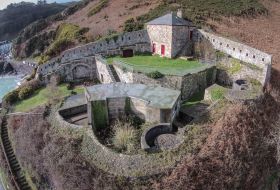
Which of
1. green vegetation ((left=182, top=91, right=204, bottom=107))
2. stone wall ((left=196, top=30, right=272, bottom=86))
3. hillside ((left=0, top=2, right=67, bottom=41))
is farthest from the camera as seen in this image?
hillside ((left=0, top=2, right=67, bottom=41))

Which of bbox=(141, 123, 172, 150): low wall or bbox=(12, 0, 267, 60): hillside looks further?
bbox=(12, 0, 267, 60): hillside

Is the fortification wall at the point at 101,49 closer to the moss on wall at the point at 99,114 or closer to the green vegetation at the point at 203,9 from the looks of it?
the green vegetation at the point at 203,9

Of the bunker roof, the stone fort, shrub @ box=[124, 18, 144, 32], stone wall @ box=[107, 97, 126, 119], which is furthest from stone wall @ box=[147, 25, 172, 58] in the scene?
stone wall @ box=[107, 97, 126, 119]

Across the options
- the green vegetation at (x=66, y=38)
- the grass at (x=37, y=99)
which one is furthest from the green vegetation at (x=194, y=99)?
the green vegetation at (x=66, y=38)

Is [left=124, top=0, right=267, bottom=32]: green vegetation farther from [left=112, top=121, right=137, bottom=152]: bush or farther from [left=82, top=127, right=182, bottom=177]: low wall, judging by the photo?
[left=82, top=127, right=182, bottom=177]: low wall

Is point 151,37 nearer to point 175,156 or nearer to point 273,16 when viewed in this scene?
point 175,156

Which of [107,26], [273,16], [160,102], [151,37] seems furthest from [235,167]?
[273,16]

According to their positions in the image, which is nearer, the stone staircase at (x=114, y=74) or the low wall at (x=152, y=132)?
the low wall at (x=152, y=132)
